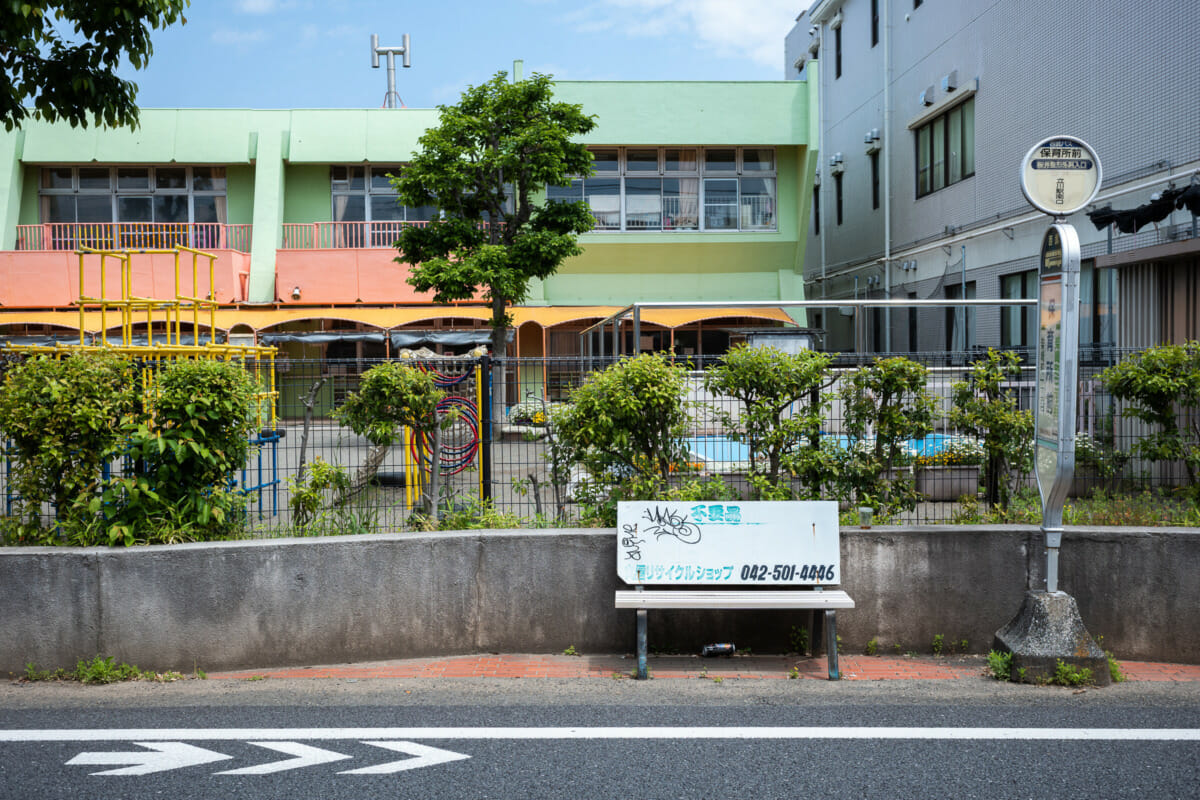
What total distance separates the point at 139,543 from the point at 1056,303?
19.5 ft

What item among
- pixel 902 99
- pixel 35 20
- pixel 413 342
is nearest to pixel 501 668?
pixel 35 20

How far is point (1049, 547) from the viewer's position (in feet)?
19.5

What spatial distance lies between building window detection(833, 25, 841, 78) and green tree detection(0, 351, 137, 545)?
29.8 metres

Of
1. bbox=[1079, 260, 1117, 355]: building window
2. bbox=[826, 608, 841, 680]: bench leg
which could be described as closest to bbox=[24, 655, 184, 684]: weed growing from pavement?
bbox=[826, 608, 841, 680]: bench leg

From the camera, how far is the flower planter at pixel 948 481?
23.0 feet

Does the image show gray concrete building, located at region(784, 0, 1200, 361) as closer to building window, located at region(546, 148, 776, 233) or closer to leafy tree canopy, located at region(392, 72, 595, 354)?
building window, located at region(546, 148, 776, 233)

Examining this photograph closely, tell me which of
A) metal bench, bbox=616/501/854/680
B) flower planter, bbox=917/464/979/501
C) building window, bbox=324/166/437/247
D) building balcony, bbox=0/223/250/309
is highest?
building window, bbox=324/166/437/247

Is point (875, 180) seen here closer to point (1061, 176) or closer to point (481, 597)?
point (1061, 176)

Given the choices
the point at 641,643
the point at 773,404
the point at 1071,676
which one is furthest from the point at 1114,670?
the point at 641,643

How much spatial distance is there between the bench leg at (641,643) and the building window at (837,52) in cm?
2955

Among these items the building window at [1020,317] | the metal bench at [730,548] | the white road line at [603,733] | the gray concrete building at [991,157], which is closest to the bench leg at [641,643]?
the metal bench at [730,548]

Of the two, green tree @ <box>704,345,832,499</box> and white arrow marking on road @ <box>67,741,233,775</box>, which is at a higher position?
green tree @ <box>704,345,832,499</box>

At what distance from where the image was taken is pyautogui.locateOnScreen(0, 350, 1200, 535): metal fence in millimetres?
7012

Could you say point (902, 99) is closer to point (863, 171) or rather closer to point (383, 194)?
point (863, 171)
